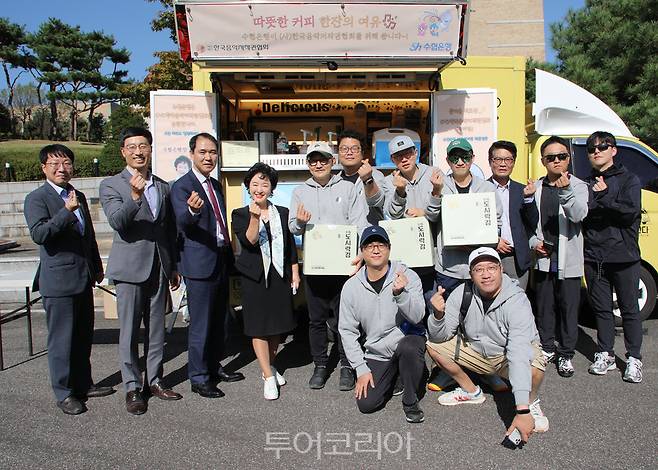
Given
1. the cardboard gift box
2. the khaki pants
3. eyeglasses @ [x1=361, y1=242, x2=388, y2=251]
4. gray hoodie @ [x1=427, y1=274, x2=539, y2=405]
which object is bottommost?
the khaki pants

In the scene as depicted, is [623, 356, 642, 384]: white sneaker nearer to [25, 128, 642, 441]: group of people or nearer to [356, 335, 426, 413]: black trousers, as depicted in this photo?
[25, 128, 642, 441]: group of people

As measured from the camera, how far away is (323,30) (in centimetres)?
490

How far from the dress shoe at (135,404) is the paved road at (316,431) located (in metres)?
0.08

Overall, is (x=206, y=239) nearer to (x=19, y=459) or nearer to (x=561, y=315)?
(x=19, y=459)

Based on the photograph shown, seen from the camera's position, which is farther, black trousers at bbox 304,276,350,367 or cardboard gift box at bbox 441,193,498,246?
black trousers at bbox 304,276,350,367

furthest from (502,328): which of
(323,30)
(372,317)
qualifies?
(323,30)

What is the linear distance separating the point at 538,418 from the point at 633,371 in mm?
1296

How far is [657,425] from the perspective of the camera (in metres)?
3.68

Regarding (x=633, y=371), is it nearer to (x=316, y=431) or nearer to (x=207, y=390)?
(x=316, y=431)

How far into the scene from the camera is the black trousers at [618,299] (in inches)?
178

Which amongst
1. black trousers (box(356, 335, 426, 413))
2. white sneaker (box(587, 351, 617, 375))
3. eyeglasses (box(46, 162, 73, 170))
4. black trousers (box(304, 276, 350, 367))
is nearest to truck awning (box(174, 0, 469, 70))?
eyeglasses (box(46, 162, 73, 170))

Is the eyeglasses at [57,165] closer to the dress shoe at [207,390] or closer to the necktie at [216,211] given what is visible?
the necktie at [216,211]

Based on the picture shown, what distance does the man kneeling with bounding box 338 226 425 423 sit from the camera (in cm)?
388

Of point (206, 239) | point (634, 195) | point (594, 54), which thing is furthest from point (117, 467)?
point (594, 54)
